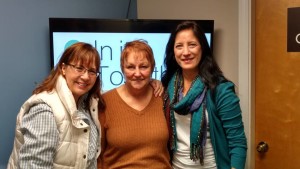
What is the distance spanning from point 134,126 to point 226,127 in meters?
0.43

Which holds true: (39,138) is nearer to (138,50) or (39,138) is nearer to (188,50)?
(138,50)

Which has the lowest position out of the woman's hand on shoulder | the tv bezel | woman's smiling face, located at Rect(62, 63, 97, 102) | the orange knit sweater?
the orange knit sweater

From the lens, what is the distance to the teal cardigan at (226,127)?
152cm

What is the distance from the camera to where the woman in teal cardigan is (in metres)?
1.53

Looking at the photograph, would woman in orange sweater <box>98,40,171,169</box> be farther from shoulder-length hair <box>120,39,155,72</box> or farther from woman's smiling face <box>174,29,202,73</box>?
woman's smiling face <box>174,29,202,73</box>

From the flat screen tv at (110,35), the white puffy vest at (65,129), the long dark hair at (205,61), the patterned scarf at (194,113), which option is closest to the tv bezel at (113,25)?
the flat screen tv at (110,35)

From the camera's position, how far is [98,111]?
62.8 inches

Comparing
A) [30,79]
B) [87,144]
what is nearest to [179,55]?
[87,144]

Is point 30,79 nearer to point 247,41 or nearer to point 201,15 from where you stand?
point 201,15

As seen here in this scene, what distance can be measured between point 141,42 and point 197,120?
1.51 feet

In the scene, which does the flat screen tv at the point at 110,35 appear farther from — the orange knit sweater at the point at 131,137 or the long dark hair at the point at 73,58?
the long dark hair at the point at 73,58

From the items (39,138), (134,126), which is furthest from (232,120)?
(39,138)

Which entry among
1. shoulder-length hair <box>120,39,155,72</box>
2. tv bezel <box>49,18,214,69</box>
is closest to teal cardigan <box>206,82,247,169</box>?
shoulder-length hair <box>120,39,155,72</box>

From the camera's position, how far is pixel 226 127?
5.04ft
